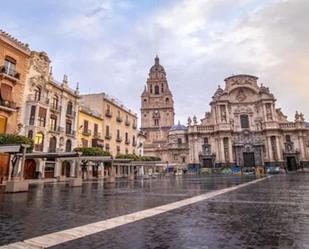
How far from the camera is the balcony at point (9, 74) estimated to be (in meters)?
27.1

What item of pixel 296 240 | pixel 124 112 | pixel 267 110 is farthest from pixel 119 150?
pixel 296 240

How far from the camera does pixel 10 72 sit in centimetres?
2866

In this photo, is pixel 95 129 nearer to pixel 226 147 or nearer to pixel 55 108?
pixel 55 108

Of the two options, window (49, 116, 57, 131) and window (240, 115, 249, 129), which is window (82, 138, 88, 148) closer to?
window (49, 116, 57, 131)

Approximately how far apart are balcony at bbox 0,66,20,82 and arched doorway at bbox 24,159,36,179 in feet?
32.5

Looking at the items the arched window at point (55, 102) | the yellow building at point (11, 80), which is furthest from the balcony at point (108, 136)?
the yellow building at point (11, 80)

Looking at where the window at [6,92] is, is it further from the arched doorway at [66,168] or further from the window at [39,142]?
the arched doorway at [66,168]

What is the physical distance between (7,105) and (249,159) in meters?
53.0

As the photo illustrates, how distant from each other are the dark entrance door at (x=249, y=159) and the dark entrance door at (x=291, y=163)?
7.88 m

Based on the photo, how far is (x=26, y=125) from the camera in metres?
30.5

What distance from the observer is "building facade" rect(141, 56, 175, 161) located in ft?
314

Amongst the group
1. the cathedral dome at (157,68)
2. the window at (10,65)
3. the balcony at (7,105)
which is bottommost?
the balcony at (7,105)

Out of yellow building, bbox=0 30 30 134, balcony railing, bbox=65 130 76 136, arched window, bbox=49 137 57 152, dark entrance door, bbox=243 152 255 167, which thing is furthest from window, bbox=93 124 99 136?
dark entrance door, bbox=243 152 255 167

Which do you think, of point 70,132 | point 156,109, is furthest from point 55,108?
point 156,109
